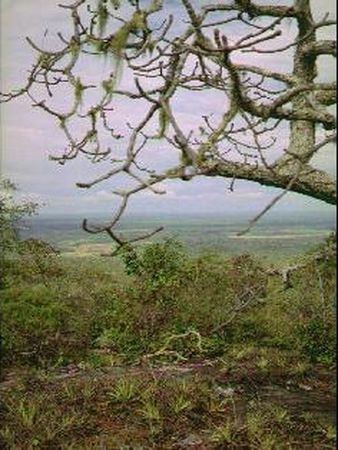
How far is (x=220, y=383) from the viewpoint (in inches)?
457

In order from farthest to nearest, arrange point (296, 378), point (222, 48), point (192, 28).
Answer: point (296, 378), point (192, 28), point (222, 48)

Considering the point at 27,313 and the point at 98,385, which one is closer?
the point at 98,385

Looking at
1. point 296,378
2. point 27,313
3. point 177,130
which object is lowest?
point 296,378

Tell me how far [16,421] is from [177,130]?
6.96 metres

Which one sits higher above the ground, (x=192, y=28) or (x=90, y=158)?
(x=192, y=28)

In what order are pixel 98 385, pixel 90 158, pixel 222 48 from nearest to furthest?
pixel 222 48 < pixel 90 158 < pixel 98 385

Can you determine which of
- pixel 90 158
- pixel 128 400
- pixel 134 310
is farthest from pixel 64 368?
pixel 90 158

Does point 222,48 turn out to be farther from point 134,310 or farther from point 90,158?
point 134,310

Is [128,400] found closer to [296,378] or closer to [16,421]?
[16,421]

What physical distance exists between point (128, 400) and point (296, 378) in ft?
11.1

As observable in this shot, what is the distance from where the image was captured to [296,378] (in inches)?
495

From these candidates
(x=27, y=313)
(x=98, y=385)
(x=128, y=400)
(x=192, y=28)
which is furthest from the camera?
(x=27, y=313)

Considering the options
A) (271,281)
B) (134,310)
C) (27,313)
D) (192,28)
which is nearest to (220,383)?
(27,313)

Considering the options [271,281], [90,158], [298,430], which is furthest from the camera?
[271,281]
